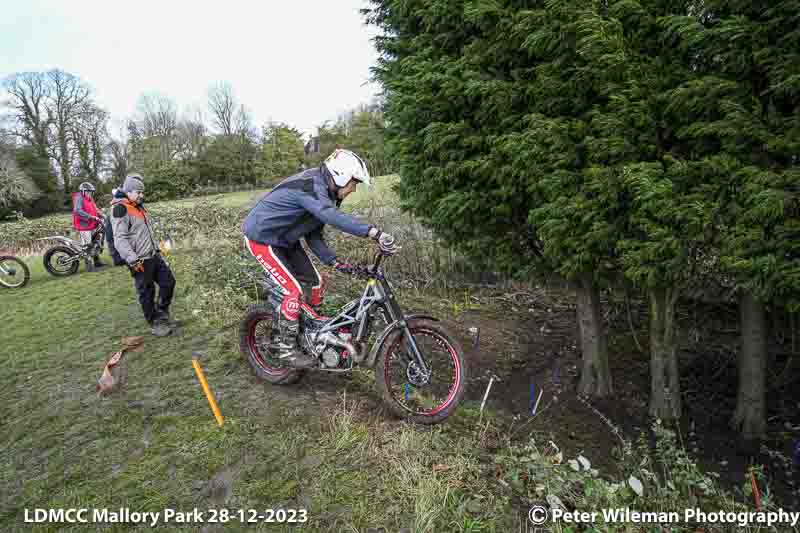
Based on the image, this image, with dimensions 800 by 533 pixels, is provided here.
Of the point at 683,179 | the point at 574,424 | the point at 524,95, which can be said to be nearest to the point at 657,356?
the point at 574,424

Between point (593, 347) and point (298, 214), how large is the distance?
10.5 feet

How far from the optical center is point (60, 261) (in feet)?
33.5

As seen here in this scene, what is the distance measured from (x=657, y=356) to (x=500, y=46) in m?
3.12

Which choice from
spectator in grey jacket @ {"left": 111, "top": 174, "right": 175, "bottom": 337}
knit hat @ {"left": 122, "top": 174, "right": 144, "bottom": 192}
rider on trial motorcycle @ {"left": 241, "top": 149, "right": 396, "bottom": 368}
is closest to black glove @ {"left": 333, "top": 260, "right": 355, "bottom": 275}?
rider on trial motorcycle @ {"left": 241, "top": 149, "right": 396, "bottom": 368}

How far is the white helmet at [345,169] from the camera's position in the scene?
11.5 ft

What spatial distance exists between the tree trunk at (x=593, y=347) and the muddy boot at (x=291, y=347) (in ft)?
9.07

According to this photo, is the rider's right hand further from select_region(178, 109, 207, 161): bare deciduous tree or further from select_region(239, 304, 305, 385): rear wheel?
select_region(178, 109, 207, 161): bare deciduous tree

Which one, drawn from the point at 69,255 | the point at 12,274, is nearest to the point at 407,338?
the point at 69,255

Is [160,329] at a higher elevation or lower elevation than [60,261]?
lower

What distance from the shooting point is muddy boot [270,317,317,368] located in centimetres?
386

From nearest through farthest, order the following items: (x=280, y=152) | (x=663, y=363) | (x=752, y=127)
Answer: (x=752, y=127), (x=663, y=363), (x=280, y=152)

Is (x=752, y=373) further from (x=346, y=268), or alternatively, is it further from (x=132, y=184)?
(x=132, y=184)

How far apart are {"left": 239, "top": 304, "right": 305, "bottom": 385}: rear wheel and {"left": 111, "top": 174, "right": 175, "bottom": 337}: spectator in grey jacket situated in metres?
1.93

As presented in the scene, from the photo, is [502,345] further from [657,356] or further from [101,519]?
[101,519]
